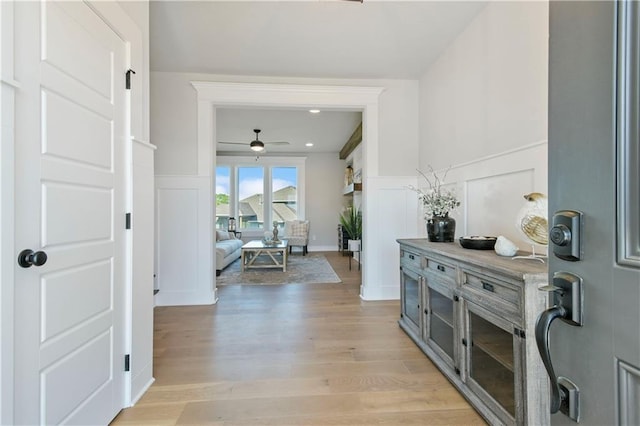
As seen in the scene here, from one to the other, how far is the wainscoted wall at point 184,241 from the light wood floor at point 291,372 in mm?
243

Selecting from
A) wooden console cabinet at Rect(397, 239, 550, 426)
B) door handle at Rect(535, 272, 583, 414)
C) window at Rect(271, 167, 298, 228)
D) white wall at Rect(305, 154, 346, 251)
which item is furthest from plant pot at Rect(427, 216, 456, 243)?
window at Rect(271, 167, 298, 228)

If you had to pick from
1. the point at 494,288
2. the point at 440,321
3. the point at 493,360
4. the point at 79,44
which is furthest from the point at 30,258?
the point at 440,321

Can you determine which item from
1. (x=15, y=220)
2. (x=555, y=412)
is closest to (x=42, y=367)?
(x=15, y=220)

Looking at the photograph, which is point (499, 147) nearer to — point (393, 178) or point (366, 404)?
point (393, 178)

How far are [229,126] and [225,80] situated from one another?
248 centimetres

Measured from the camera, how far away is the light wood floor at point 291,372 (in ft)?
5.12

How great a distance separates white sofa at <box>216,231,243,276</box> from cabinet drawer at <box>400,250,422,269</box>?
333cm

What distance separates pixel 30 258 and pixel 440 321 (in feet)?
7.16

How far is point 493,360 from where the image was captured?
1.48 metres

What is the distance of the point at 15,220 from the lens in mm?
1006

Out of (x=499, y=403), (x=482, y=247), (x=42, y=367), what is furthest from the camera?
(x=482, y=247)

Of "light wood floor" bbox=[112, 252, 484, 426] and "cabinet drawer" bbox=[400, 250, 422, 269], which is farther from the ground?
"cabinet drawer" bbox=[400, 250, 422, 269]

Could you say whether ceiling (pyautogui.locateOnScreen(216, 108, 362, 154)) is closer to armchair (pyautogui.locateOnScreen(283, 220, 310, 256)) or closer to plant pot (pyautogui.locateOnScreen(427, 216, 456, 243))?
armchair (pyautogui.locateOnScreen(283, 220, 310, 256))

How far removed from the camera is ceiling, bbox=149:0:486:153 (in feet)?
7.53
